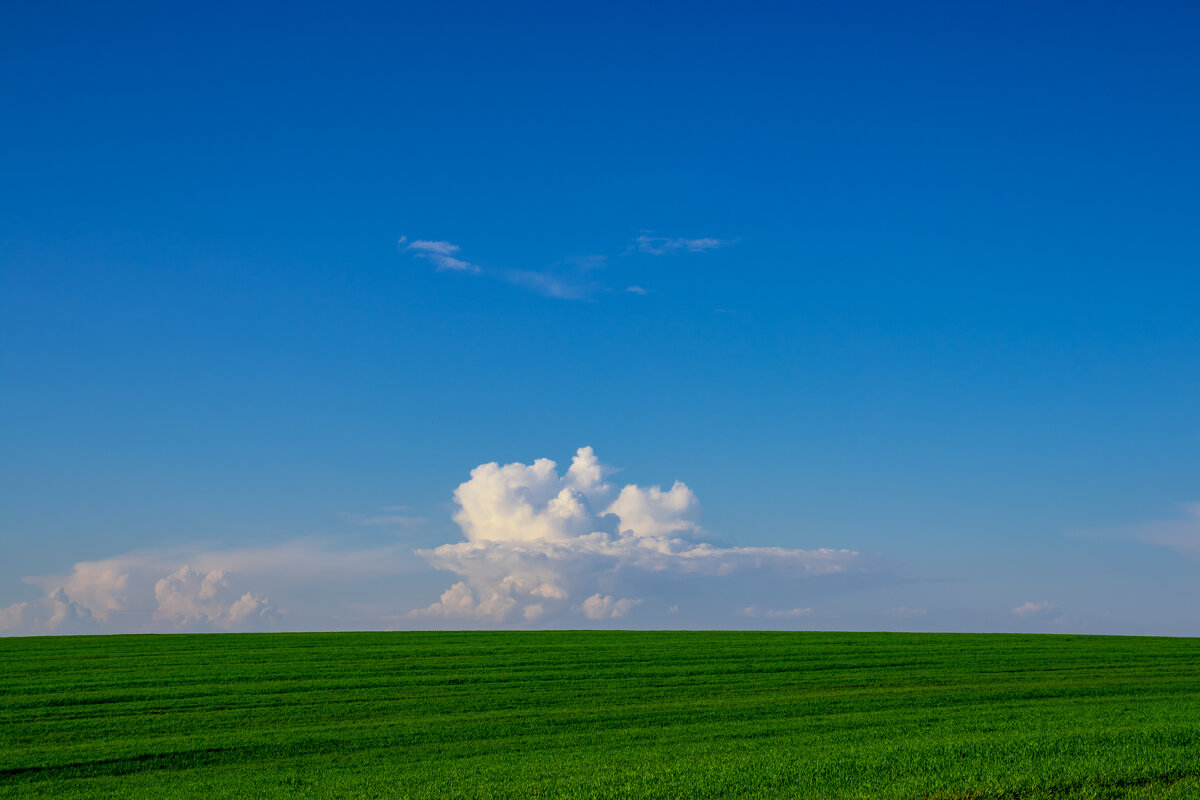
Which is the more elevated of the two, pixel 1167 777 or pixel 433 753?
pixel 1167 777

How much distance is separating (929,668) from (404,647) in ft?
74.0

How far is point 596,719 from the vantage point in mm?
22641

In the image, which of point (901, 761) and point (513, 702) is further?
point (513, 702)

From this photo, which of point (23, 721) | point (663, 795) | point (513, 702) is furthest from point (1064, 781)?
point (23, 721)

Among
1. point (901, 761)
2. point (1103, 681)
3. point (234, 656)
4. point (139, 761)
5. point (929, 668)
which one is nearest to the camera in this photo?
point (901, 761)

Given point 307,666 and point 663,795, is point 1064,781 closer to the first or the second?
point 663,795

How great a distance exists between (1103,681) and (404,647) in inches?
1119

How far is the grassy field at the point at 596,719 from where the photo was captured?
1369cm

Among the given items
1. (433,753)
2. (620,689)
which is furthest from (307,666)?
(433,753)

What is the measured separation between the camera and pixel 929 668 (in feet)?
108

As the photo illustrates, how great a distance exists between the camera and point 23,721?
2312 cm

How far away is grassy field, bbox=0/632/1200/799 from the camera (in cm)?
1369

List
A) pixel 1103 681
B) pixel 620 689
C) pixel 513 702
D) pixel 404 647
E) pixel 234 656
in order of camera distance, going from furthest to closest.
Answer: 1. pixel 404 647
2. pixel 234 656
3. pixel 1103 681
4. pixel 620 689
5. pixel 513 702

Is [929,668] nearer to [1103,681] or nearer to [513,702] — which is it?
[1103,681]
